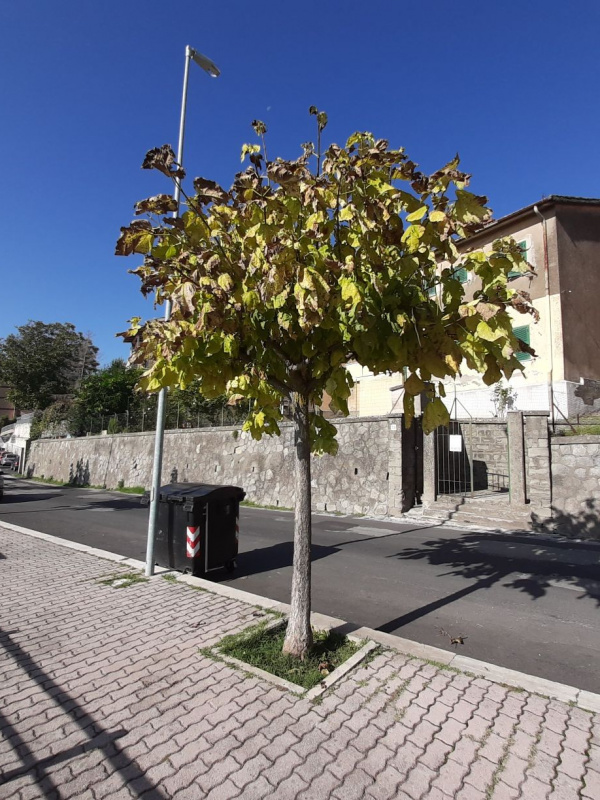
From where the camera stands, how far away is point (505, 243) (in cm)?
319

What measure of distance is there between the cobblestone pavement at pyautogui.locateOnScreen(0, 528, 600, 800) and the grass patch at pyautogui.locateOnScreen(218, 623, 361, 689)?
19cm

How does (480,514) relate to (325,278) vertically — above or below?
below

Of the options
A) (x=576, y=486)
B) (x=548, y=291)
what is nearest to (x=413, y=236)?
(x=576, y=486)

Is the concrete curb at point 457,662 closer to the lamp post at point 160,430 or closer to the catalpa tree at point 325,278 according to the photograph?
the catalpa tree at point 325,278

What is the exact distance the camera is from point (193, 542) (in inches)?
257

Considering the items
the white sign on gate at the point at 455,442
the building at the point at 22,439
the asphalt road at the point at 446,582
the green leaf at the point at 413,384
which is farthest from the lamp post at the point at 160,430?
the building at the point at 22,439

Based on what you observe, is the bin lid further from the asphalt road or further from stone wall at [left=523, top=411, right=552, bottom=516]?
stone wall at [left=523, top=411, right=552, bottom=516]

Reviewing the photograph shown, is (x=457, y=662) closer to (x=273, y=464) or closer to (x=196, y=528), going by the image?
(x=196, y=528)

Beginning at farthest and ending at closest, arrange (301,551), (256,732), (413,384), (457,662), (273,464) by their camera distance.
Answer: (273,464) < (301,551) < (457,662) < (413,384) < (256,732)

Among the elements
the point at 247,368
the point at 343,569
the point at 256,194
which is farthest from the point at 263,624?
the point at 256,194

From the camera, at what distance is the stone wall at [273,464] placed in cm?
1438

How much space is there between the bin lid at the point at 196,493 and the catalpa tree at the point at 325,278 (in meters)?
3.37

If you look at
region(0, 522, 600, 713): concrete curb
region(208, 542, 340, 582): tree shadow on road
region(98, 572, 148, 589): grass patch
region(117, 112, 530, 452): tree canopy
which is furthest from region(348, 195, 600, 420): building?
region(117, 112, 530, 452): tree canopy

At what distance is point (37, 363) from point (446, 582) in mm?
39228
